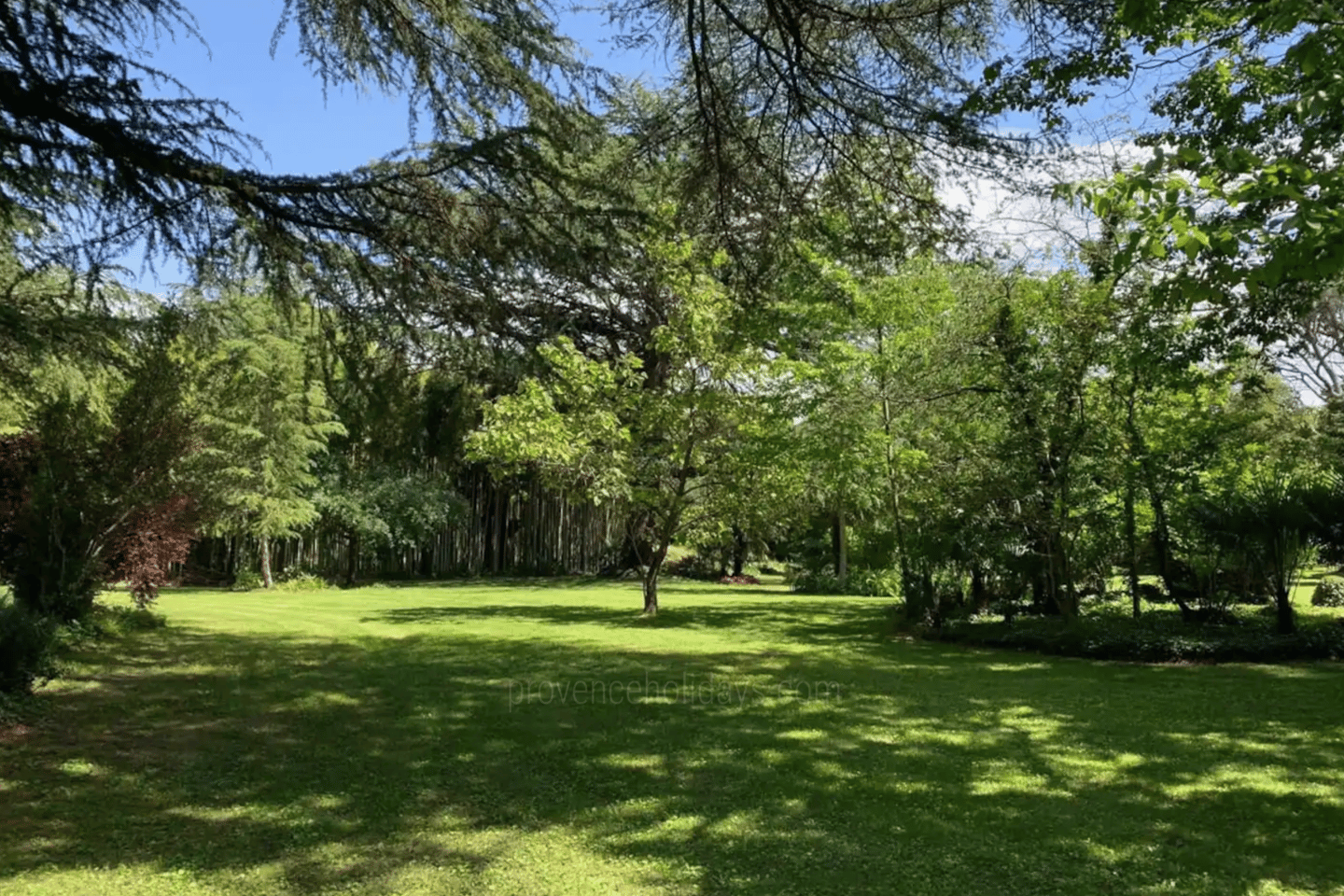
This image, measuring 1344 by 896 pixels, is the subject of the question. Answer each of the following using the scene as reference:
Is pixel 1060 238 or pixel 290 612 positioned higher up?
pixel 1060 238

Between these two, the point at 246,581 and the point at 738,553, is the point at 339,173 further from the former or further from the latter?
the point at 738,553

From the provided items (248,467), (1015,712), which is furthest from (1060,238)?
(248,467)

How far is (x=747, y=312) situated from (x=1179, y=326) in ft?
22.6

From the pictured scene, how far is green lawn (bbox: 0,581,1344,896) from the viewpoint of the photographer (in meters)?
3.61

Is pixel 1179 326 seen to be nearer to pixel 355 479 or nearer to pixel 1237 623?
pixel 1237 623

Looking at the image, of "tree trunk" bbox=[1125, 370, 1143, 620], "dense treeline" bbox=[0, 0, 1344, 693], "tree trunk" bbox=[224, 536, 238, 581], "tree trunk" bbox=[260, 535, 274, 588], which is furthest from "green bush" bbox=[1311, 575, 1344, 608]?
"tree trunk" bbox=[224, 536, 238, 581]

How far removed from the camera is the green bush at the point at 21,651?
6730 millimetres

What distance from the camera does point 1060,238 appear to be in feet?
36.9

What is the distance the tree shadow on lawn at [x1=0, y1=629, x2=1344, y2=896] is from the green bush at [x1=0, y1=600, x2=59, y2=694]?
37 centimetres

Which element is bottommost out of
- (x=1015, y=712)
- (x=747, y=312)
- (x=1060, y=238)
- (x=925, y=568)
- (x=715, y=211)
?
(x=1015, y=712)

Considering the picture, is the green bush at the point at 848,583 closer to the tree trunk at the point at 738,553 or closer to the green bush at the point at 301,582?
the tree trunk at the point at 738,553

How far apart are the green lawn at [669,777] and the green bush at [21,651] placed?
36 cm

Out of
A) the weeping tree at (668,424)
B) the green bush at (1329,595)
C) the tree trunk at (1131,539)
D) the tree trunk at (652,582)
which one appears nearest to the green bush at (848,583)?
the tree trunk at (652,582)

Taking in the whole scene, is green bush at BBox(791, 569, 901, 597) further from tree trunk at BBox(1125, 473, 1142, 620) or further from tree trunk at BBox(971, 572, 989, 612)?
tree trunk at BBox(1125, 473, 1142, 620)
